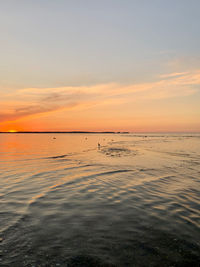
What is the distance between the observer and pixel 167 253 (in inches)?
252

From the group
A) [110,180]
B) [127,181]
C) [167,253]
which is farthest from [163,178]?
[167,253]

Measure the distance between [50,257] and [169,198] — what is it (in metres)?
8.79

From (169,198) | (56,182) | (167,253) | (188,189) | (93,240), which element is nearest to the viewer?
(167,253)

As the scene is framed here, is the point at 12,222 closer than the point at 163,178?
Yes

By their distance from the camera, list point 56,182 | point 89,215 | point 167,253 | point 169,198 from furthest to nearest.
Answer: point 56,182 → point 169,198 → point 89,215 → point 167,253

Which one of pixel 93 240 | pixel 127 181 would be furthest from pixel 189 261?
pixel 127 181

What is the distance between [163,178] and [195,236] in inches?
435

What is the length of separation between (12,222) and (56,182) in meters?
8.37

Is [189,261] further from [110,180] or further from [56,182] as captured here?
[56,182]

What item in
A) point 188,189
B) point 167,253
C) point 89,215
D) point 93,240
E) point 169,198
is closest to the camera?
point 167,253

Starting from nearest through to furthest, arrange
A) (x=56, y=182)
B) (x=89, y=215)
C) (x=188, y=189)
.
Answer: (x=89, y=215)
(x=188, y=189)
(x=56, y=182)

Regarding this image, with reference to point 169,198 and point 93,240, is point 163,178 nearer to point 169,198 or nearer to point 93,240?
point 169,198

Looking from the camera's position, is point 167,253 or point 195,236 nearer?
point 167,253

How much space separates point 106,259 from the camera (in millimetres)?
6055
